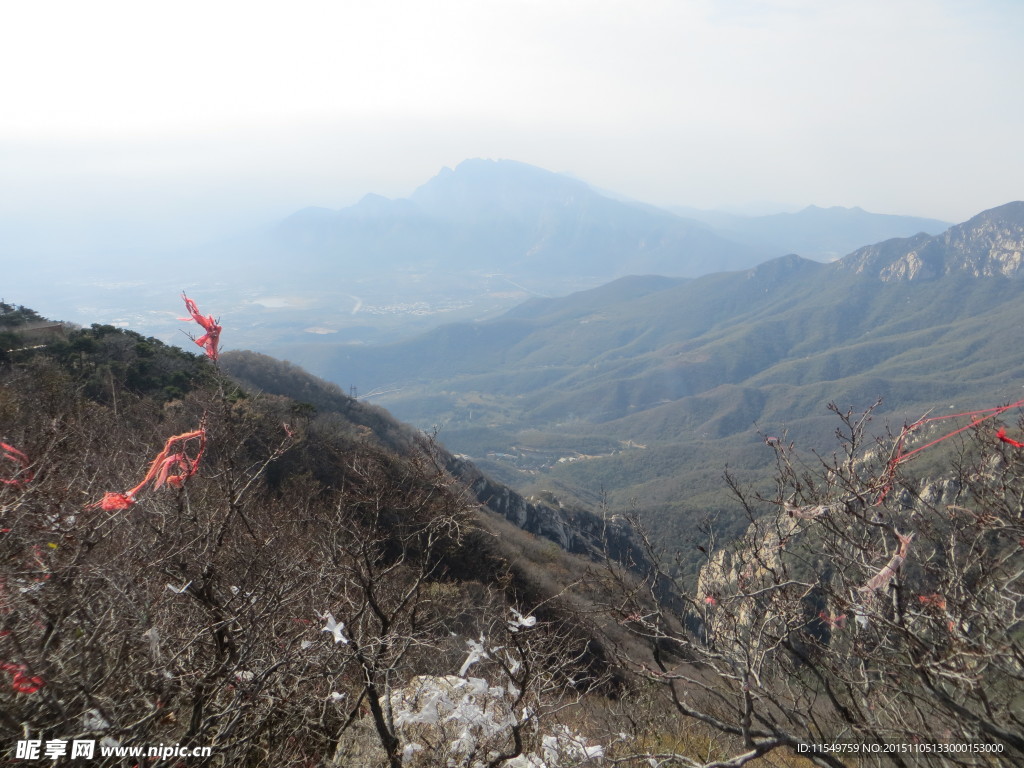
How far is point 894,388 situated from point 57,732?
185841mm

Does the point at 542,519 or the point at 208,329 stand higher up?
the point at 208,329

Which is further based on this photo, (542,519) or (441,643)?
(542,519)

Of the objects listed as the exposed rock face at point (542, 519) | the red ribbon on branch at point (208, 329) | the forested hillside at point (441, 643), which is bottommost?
the exposed rock face at point (542, 519)

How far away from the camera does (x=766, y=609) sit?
4.89 metres
